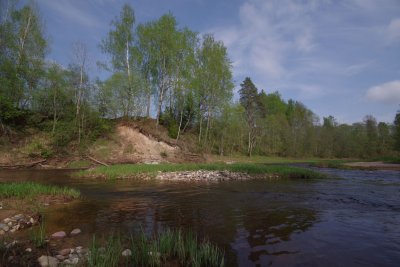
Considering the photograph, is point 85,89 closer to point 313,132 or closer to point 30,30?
point 30,30

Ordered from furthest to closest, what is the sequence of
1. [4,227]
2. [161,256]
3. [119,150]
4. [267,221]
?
[119,150] < [267,221] < [4,227] < [161,256]

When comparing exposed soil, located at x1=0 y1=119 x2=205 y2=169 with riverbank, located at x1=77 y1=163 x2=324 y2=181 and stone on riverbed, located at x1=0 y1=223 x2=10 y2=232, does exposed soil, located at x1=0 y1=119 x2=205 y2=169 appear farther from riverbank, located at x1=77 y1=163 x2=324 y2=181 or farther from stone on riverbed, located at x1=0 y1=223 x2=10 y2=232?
stone on riverbed, located at x1=0 y1=223 x2=10 y2=232

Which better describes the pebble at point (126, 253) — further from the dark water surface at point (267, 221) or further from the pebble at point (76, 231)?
the pebble at point (76, 231)

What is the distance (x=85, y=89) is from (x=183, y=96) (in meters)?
14.9

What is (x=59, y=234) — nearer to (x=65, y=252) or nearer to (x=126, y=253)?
(x=65, y=252)

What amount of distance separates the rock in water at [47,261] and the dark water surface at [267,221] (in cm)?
161

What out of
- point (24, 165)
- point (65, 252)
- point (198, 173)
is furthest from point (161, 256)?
point (24, 165)

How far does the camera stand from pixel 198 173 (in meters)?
23.0

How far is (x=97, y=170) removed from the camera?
78.6ft

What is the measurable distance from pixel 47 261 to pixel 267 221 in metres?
6.69

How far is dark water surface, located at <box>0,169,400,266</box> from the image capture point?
641 centimetres

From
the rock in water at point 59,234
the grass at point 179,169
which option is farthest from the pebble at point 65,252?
the grass at point 179,169

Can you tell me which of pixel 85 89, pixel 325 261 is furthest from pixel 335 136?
pixel 325 261

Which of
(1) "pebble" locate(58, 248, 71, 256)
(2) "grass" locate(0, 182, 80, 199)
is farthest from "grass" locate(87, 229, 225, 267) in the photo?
(2) "grass" locate(0, 182, 80, 199)
